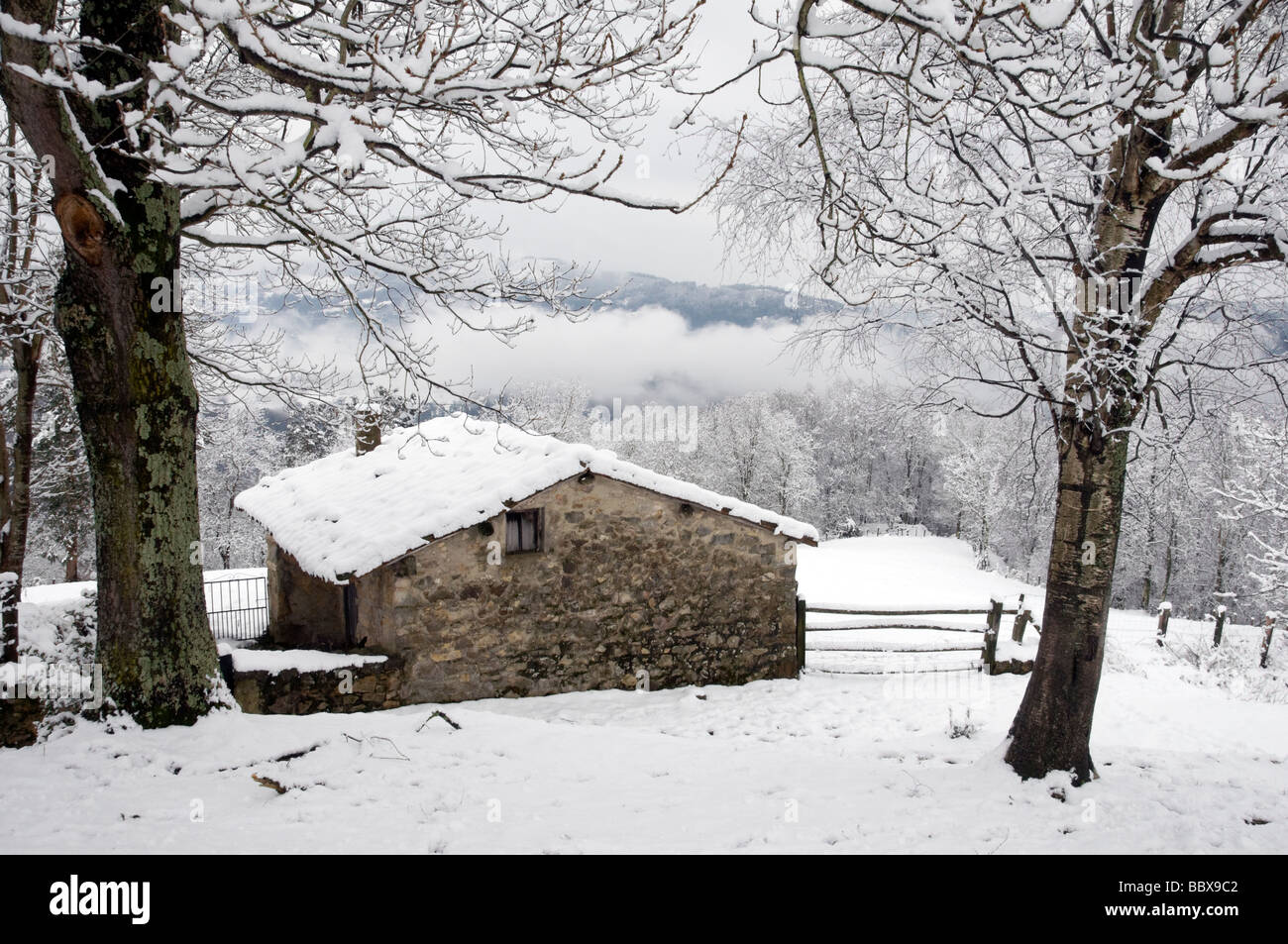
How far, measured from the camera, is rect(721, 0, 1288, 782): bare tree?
15.4ft

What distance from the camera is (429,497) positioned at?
11078 mm

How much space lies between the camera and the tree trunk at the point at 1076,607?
518cm

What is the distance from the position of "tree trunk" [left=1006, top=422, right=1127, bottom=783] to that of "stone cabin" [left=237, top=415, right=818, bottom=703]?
6237 millimetres

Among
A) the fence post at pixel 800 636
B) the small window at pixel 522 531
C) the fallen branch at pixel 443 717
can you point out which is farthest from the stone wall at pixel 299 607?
the fallen branch at pixel 443 717

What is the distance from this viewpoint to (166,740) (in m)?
4.36

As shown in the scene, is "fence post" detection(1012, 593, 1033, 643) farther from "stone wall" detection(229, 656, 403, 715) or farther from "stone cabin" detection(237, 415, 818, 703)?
"stone wall" detection(229, 656, 403, 715)

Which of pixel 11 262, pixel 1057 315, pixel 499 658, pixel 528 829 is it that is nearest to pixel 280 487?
pixel 11 262

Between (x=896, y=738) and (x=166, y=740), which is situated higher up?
(x=166, y=740)

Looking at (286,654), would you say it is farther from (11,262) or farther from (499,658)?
(11,262)

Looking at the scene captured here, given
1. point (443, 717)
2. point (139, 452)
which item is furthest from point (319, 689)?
point (139, 452)

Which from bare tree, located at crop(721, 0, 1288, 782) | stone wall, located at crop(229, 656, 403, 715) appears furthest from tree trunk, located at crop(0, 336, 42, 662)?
bare tree, located at crop(721, 0, 1288, 782)

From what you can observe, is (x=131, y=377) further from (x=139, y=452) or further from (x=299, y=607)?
(x=299, y=607)

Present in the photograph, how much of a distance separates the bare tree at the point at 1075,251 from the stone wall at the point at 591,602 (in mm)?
6197
